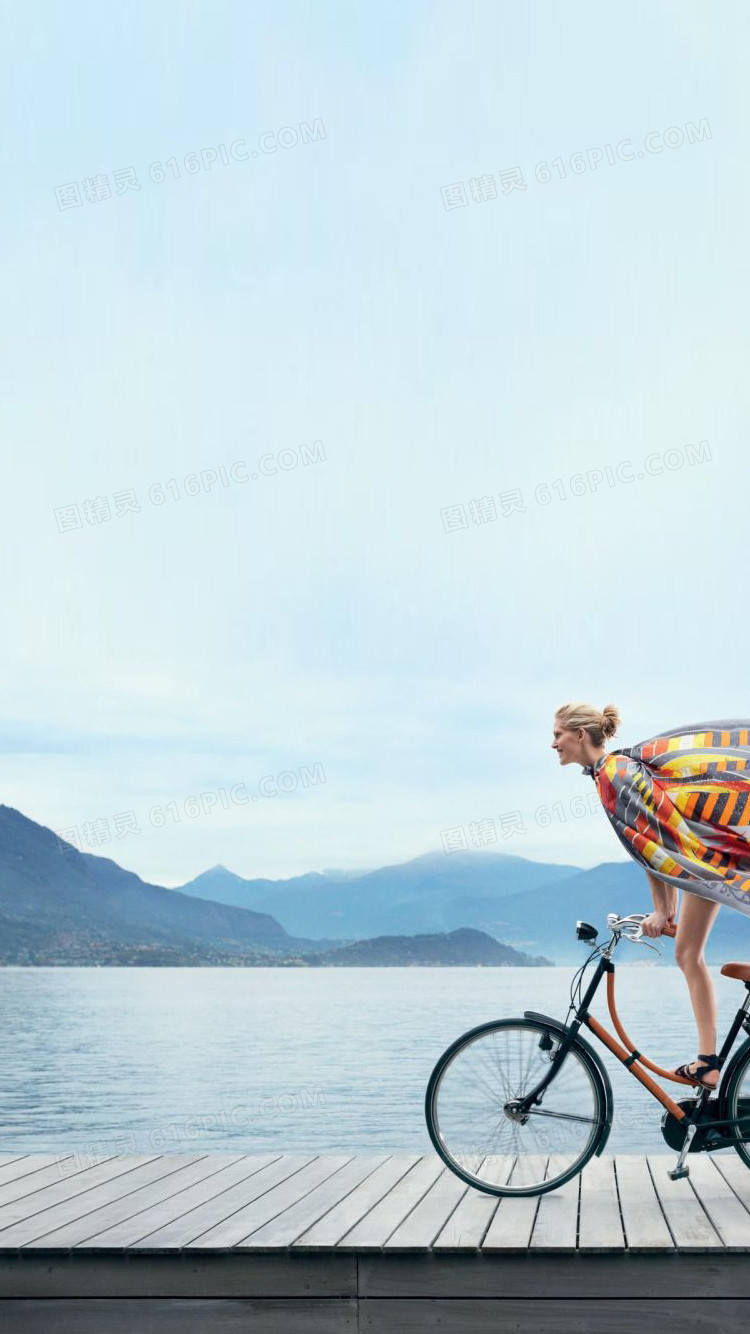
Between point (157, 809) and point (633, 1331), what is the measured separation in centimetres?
1108

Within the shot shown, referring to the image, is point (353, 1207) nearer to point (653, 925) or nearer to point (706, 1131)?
point (706, 1131)

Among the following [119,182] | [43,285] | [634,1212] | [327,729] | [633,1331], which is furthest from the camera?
[327,729]

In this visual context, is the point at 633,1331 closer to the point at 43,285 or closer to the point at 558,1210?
the point at 558,1210

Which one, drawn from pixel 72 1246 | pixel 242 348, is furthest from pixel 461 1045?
pixel 242 348

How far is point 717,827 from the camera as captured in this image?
475 cm

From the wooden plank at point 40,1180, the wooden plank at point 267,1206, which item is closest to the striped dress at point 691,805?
the wooden plank at point 267,1206

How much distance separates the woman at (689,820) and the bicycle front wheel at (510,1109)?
17.1 inches

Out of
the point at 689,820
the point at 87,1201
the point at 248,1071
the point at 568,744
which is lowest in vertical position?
the point at 248,1071

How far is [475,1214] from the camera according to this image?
4570mm

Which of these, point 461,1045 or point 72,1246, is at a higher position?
point 461,1045

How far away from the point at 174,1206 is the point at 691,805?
8.00 ft

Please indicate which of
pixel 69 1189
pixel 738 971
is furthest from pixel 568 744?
pixel 69 1189

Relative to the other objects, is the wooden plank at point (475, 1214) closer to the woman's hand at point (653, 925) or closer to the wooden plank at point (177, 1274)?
the wooden plank at point (177, 1274)

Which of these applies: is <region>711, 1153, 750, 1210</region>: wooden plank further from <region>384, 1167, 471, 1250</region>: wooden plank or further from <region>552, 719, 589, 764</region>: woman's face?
<region>552, 719, 589, 764</region>: woman's face
